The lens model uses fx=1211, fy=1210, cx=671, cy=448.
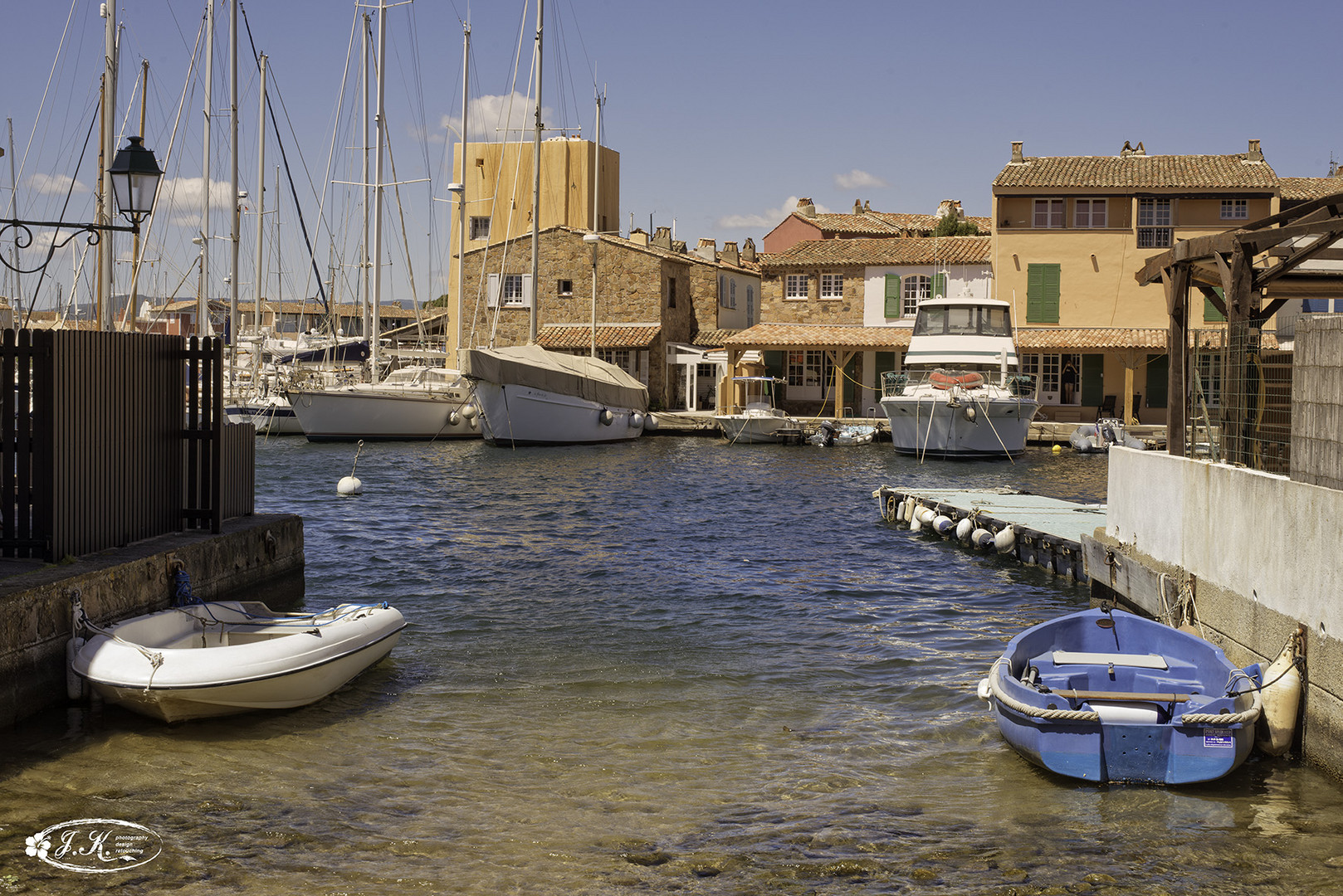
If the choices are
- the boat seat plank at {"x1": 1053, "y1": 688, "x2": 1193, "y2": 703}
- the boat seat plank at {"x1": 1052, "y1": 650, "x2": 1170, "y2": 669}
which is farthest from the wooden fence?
the boat seat plank at {"x1": 1052, "y1": 650, "x2": 1170, "y2": 669}

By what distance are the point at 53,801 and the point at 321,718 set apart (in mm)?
2378

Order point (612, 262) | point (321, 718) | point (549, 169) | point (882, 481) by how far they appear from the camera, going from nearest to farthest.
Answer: point (321, 718), point (882, 481), point (612, 262), point (549, 169)

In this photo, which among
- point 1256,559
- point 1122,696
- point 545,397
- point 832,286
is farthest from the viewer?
point 832,286

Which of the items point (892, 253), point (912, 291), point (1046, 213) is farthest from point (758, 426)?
point (1046, 213)

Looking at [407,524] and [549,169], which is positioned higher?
[549,169]

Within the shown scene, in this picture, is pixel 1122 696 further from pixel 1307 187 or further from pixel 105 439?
pixel 1307 187

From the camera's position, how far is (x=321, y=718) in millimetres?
9789

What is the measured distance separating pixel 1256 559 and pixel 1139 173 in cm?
3844

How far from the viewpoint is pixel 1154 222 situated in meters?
42.4

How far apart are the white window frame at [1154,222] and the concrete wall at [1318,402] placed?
36.5m

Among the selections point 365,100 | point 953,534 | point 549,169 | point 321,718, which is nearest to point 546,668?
point 321,718

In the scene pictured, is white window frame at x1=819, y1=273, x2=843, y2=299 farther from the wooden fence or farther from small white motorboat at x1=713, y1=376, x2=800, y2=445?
the wooden fence

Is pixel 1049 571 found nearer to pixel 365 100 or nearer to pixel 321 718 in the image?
pixel 321 718

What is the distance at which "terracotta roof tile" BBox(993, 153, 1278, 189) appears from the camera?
137ft
